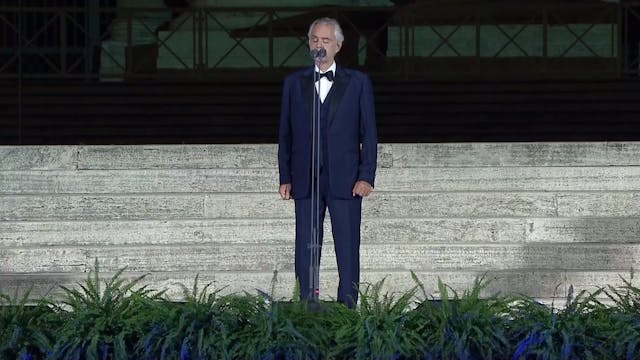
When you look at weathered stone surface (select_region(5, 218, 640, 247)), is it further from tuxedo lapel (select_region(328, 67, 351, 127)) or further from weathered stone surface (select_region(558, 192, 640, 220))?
tuxedo lapel (select_region(328, 67, 351, 127))

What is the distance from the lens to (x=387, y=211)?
12.1m

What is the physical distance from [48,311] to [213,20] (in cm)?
1166

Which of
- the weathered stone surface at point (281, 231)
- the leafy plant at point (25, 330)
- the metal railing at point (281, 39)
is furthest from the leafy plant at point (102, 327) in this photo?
the metal railing at point (281, 39)

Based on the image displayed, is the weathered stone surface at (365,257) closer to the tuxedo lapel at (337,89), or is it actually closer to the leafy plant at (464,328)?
the tuxedo lapel at (337,89)

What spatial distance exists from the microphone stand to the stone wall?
2.38 metres

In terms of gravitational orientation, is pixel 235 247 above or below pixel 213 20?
below

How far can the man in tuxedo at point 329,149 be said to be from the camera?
28.9 feet

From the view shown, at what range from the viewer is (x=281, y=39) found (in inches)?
770

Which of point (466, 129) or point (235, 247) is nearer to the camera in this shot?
point (235, 247)

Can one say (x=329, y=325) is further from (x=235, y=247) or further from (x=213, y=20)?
(x=213, y=20)

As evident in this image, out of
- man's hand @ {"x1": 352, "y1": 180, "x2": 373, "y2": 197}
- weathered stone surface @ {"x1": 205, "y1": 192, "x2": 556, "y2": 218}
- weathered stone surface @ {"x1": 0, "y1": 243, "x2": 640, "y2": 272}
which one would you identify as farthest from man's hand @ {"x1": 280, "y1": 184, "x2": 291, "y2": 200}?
weathered stone surface @ {"x1": 205, "y1": 192, "x2": 556, "y2": 218}

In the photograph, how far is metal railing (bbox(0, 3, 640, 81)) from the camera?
61.2ft

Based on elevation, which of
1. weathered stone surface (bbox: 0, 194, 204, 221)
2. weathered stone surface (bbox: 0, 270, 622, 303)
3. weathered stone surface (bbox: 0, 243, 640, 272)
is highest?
weathered stone surface (bbox: 0, 194, 204, 221)

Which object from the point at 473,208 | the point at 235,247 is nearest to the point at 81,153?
the point at 235,247
